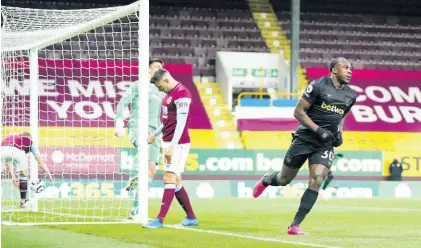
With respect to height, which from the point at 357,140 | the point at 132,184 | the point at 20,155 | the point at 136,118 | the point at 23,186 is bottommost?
the point at 357,140

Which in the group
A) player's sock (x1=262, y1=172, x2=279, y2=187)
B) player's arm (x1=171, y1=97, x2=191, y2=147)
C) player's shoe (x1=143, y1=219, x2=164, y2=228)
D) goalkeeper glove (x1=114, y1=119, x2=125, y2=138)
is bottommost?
player's shoe (x1=143, y1=219, x2=164, y2=228)

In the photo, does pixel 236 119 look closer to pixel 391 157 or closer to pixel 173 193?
pixel 391 157

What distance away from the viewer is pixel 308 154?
924cm

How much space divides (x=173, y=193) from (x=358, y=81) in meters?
22.1

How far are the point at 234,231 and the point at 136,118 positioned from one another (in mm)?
2472

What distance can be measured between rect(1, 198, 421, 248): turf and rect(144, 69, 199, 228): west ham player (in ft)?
1.22

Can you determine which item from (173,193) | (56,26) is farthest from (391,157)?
(173,193)

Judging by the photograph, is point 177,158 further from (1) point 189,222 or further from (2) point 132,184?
(2) point 132,184

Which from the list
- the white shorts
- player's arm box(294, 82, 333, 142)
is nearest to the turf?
the white shorts

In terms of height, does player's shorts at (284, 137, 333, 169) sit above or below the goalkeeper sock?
above

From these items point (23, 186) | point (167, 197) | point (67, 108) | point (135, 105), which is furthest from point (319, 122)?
point (67, 108)

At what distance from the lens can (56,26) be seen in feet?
43.5

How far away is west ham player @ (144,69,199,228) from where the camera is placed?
384 inches

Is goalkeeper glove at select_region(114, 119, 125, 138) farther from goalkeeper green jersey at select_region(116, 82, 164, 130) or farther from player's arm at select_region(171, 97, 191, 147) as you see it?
player's arm at select_region(171, 97, 191, 147)
